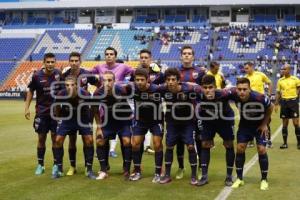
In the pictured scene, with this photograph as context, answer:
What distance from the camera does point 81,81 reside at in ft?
30.3

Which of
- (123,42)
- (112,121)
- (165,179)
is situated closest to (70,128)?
(112,121)

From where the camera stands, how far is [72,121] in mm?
9258

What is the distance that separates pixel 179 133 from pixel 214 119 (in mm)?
655

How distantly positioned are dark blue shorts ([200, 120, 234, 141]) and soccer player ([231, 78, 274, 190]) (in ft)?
0.57

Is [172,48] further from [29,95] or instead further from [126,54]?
[29,95]

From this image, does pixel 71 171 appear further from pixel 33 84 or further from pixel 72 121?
pixel 33 84

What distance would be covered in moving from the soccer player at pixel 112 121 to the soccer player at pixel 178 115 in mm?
776

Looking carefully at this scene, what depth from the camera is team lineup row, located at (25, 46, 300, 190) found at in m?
8.41

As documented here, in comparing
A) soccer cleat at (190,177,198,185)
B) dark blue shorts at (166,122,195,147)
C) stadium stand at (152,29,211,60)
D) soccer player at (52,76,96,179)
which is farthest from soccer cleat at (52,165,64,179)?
stadium stand at (152,29,211,60)

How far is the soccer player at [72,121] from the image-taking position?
361 inches

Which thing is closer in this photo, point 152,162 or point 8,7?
point 152,162

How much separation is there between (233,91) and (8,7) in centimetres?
5684

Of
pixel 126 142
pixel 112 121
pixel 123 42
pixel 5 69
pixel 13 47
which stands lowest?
pixel 5 69

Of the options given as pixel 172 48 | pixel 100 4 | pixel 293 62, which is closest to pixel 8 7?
pixel 100 4
